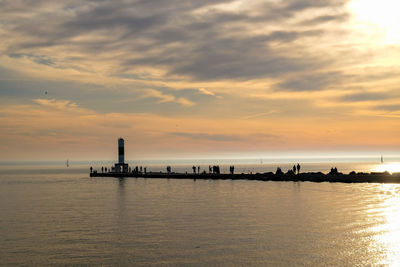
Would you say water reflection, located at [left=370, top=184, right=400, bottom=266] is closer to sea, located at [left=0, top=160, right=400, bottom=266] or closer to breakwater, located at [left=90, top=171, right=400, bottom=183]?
sea, located at [left=0, top=160, right=400, bottom=266]

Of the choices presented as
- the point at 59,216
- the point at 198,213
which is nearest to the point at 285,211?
the point at 198,213

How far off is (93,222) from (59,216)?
5.10 metres

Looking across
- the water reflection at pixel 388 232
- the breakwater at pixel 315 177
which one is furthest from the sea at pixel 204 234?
the breakwater at pixel 315 177

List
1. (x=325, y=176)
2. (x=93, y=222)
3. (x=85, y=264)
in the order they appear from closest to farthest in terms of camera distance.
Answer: (x=85, y=264)
(x=93, y=222)
(x=325, y=176)

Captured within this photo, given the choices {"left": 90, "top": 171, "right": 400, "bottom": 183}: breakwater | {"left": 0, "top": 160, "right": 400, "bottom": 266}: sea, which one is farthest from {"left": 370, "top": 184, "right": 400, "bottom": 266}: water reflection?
{"left": 90, "top": 171, "right": 400, "bottom": 183}: breakwater

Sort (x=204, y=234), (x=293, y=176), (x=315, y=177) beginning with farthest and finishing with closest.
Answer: (x=293, y=176) < (x=315, y=177) < (x=204, y=234)

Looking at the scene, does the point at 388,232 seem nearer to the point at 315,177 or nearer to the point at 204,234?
the point at 204,234

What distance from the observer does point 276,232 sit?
2839 centimetres

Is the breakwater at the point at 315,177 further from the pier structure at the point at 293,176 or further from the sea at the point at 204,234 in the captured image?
the sea at the point at 204,234

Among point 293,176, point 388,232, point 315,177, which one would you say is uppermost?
point 293,176

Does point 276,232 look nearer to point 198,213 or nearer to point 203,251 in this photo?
point 203,251

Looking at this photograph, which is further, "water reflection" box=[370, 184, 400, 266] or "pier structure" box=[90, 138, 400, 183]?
"pier structure" box=[90, 138, 400, 183]

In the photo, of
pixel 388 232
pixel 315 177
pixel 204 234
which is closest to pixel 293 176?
pixel 315 177

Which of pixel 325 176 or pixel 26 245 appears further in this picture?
pixel 325 176
